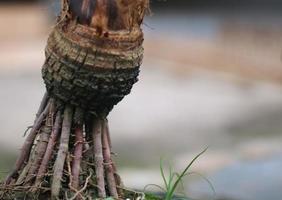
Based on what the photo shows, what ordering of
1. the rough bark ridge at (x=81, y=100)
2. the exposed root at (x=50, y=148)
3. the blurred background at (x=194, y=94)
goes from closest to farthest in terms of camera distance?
the rough bark ridge at (x=81, y=100) → the exposed root at (x=50, y=148) → the blurred background at (x=194, y=94)

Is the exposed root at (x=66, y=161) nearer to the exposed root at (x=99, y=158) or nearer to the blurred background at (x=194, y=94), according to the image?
the exposed root at (x=99, y=158)

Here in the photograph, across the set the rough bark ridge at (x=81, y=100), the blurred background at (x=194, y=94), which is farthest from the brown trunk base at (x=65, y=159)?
the blurred background at (x=194, y=94)

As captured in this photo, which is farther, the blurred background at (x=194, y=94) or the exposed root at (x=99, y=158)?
the blurred background at (x=194, y=94)

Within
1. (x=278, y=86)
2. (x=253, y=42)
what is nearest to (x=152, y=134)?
(x=278, y=86)

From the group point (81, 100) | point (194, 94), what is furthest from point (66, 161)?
point (194, 94)

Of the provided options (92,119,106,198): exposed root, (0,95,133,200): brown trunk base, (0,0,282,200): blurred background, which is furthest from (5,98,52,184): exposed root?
(0,0,282,200): blurred background

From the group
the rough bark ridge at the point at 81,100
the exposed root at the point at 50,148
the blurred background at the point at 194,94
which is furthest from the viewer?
the blurred background at the point at 194,94

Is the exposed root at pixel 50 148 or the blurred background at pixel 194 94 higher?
the blurred background at pixel 194 94
